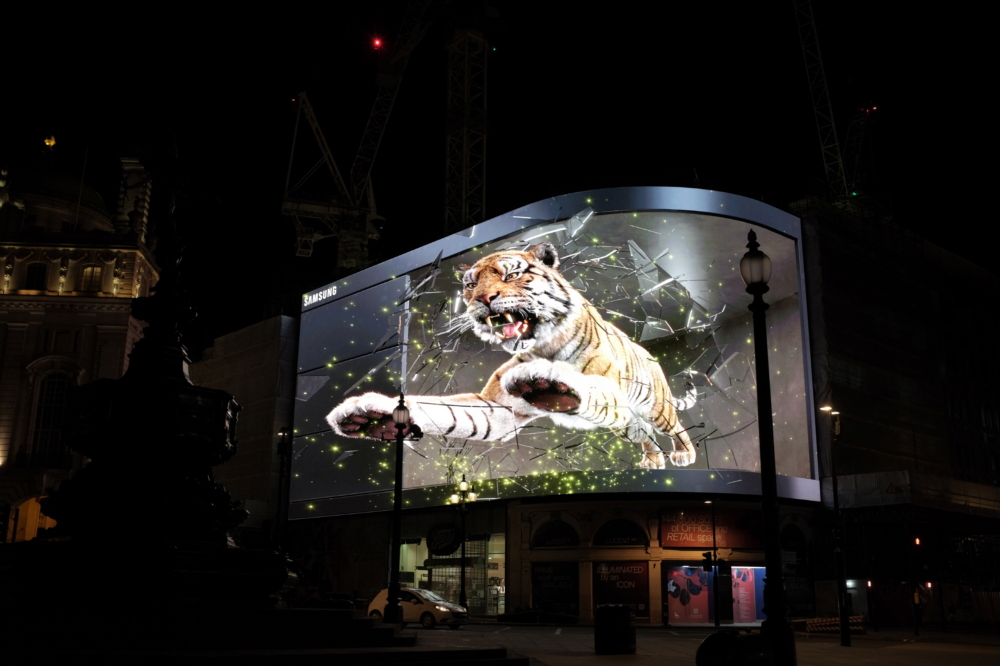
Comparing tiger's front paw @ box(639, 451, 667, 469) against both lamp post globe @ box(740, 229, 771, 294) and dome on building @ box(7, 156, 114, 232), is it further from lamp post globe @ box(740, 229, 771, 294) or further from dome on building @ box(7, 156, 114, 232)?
dome on building @ box(7, 156, 114, 232)

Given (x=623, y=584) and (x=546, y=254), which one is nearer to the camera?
(x=623, y=584)

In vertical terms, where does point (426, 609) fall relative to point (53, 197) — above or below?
below

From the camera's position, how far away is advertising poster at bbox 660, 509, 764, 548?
36469mm

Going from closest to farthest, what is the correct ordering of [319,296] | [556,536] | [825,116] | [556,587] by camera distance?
[556,587], [556,536], [319,296], [825,116]

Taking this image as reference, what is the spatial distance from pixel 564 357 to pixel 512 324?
2.62 metres

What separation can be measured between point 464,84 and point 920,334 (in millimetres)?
31399

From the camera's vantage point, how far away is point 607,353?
3716cm

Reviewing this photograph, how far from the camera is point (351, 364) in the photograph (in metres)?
47.3

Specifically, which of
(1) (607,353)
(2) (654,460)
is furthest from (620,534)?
(1) (607,353)

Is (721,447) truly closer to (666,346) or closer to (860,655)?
(666,346)

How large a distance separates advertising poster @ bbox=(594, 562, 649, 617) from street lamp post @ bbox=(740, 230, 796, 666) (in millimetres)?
26389

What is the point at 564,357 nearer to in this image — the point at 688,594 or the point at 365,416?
the point at 688,594

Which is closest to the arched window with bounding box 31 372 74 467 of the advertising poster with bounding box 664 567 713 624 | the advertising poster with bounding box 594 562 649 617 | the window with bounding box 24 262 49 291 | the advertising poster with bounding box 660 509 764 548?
the window with bounding box 24 262 49 291

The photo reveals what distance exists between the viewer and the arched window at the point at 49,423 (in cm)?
5719
